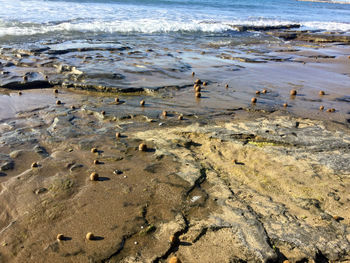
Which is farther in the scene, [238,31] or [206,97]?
[238,31]

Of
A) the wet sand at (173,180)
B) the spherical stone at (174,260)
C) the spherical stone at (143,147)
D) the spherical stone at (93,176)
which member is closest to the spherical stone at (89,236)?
the wet sand at (173,180)

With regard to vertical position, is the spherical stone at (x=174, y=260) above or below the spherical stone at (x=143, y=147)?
below

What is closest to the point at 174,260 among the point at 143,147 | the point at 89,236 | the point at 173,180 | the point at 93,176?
the point at 89,236

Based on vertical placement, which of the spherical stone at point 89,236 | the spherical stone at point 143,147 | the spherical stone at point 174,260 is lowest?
the spherical stone at point 89,236

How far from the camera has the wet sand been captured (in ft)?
9.08

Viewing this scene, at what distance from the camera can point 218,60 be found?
11.4 meters

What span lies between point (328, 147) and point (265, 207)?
2.14 m

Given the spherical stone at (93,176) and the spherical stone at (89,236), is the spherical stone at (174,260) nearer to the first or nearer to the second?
the spherical stone at (89,236)

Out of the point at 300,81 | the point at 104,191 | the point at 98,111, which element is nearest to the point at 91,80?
the point at 98,111

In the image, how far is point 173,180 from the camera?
146 inches

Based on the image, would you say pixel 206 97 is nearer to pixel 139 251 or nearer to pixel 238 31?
pixel 139 251

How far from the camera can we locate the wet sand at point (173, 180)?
277 centimetres

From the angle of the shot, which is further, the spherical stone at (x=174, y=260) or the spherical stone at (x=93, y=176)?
the spherical stone at (x=93, y=176)

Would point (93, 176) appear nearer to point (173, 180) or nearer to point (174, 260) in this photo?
A: point (173, 180)
